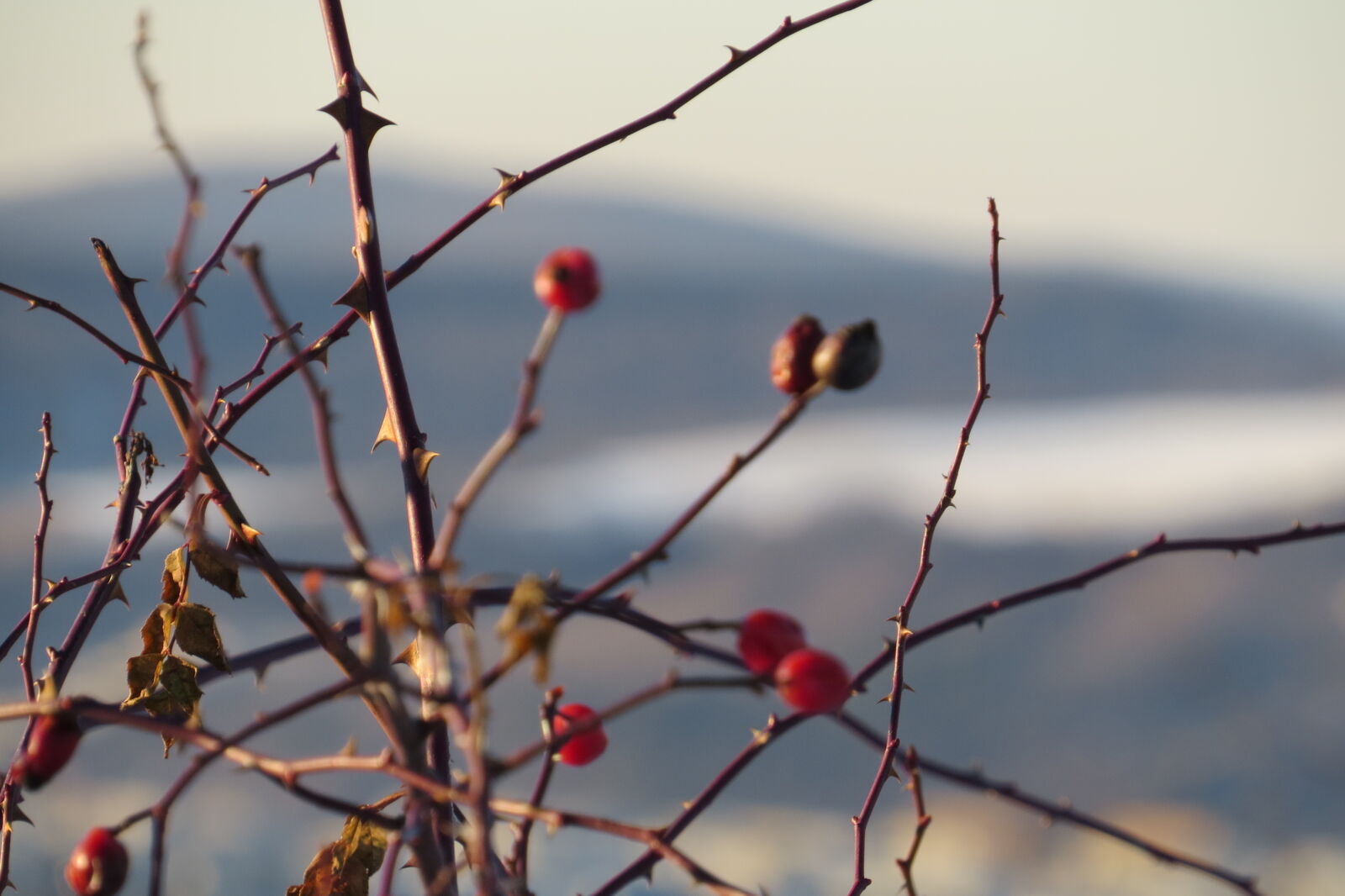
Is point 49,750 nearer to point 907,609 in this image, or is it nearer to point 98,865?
point 98,865

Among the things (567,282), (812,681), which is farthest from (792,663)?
(567,282)

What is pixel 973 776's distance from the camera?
0.46m

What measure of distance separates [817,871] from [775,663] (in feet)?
6.43

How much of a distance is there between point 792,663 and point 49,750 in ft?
0.68

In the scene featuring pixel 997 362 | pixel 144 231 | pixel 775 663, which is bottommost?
pixel 775 663

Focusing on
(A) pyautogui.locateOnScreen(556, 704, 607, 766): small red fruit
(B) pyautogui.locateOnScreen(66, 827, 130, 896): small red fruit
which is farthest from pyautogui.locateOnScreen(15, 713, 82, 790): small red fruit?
(A) pyautogui.locateOnScreen(556, 704, 607, 766): small red fruit

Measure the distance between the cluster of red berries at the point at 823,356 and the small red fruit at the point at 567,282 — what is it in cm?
5

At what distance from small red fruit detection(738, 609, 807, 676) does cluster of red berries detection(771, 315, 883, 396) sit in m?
0.07

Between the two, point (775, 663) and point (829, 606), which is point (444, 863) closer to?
point (775, 663)

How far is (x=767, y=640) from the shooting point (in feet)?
1.20

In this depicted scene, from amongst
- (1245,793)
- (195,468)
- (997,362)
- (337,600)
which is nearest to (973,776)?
→ (195,468)

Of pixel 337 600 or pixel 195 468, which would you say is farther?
pixel 337 600

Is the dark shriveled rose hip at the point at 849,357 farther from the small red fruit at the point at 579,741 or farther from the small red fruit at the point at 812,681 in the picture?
the small red fruit at the point at 579,741

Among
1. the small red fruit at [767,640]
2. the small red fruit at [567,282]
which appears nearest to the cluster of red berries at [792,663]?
the small red fruit at [767,640]
